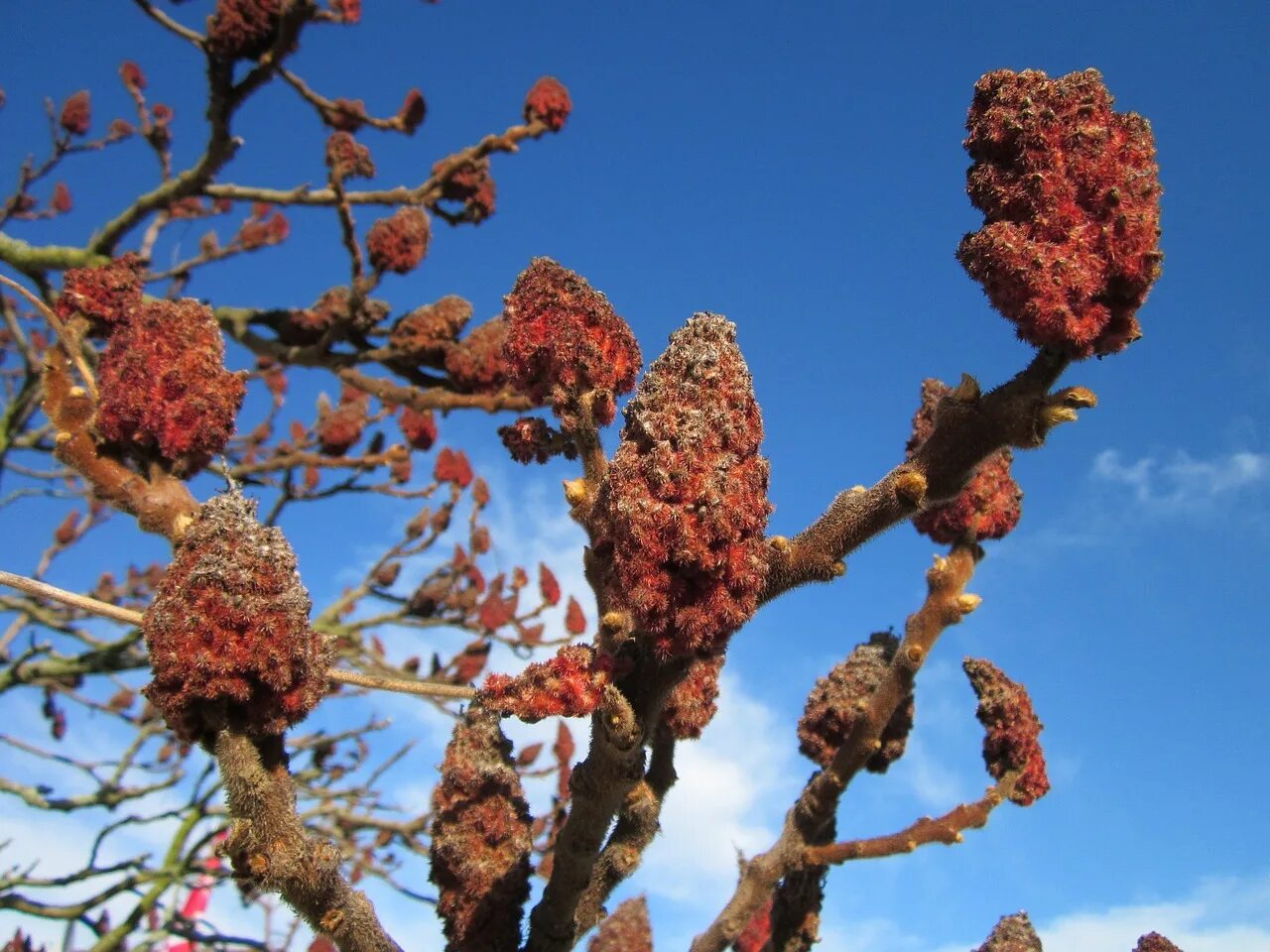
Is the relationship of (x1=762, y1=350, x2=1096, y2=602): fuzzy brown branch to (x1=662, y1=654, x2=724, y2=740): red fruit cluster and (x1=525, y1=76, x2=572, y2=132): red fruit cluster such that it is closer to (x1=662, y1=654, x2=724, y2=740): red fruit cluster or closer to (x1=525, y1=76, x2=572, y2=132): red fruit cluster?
(x1=662, y1=654, x2=724, y2=740): red fruit cluster

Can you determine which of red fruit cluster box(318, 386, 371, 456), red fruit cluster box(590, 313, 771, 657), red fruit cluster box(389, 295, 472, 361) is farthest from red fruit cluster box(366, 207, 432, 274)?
red fruit cluster box(590, 313, 771, 657)

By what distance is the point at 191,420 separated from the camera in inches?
98.9

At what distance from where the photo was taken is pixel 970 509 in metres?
3.76

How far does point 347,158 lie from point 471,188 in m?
0.77

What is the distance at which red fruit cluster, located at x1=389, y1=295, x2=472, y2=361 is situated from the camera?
5695 millimetres

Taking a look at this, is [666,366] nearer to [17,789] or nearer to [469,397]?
[469,397]

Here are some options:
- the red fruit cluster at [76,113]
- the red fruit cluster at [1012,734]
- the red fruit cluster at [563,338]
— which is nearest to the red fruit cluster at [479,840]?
the red fruit cluster at [563,338]

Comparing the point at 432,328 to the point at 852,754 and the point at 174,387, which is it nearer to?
the point at 174,387

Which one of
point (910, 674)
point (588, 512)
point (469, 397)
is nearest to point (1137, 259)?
point (588, 512)

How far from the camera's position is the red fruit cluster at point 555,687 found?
1.89 meters

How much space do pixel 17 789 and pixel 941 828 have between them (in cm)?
587

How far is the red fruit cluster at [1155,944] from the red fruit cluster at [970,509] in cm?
146

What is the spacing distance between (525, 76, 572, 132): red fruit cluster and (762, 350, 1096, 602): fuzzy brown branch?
496 cm

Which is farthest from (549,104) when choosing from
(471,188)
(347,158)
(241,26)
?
(241,26)
